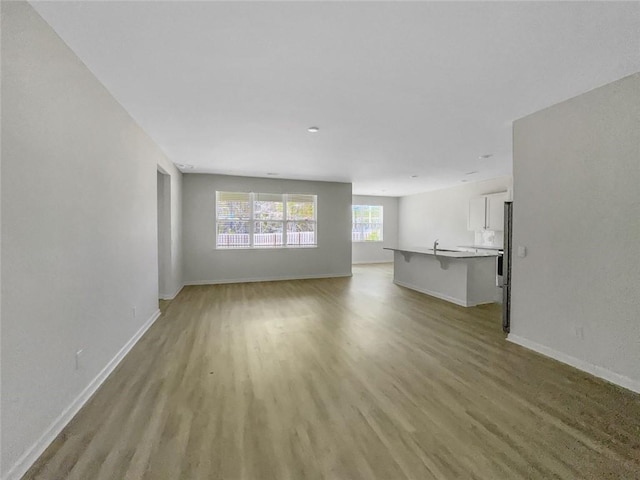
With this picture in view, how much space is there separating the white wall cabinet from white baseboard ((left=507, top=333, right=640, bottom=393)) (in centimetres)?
402

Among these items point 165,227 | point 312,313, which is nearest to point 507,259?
point 312,313

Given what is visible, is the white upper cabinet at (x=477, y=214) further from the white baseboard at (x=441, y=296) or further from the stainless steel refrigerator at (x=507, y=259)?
the stainless steel refrigerator at (x=507, y=259)

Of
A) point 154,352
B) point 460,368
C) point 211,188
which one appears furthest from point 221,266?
point 460,368

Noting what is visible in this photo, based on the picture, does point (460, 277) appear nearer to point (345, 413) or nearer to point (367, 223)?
point (345, 413)

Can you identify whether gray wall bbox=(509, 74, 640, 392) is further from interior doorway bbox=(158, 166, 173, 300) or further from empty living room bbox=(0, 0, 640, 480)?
interior doorway bbox=(158, 166, 173, 300)

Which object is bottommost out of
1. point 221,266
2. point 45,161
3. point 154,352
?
point 154,352

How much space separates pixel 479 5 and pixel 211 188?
6.11 metres

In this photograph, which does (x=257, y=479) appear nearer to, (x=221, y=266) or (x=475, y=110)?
(x=475, y=110)

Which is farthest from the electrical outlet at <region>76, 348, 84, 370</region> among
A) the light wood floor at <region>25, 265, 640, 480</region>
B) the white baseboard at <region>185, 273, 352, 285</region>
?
the white baseboard at <region>185, 273, 352, 285</region>

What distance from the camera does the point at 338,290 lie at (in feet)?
19.7

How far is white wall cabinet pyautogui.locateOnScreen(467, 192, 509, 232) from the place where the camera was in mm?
6473

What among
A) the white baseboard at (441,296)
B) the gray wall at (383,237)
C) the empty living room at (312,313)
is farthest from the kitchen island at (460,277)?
the gray wall at (383,237)

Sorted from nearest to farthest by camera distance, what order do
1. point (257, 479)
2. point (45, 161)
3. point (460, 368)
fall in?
point (257, 479) → point (45, 161) → point (460, 368)

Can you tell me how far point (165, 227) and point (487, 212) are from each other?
7.20 meters
